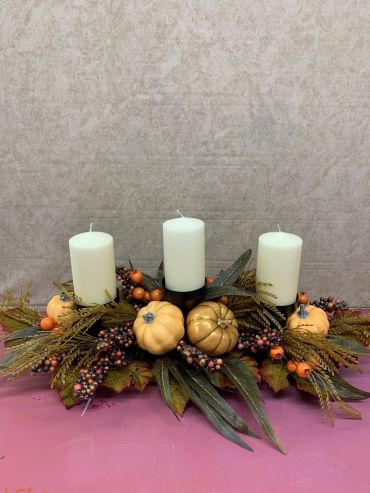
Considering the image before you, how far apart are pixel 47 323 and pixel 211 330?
0.28m

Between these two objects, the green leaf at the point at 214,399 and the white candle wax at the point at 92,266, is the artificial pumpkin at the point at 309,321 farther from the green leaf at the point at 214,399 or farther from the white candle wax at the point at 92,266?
the white candle wax at the point at 92,266

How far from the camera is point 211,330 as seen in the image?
659 mm

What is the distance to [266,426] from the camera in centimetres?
58

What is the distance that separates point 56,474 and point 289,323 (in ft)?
1.35

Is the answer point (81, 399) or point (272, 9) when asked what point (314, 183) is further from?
point (81, 399)

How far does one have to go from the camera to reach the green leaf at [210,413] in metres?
0.58

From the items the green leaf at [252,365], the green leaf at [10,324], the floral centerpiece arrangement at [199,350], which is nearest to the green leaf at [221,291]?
the floral centerpiece arrangement at [199,350]

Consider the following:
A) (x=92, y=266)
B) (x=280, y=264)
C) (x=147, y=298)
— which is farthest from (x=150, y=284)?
(x=280, y=264)

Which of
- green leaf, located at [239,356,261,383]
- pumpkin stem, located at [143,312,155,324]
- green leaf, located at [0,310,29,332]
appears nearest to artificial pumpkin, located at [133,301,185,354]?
pumpkin stem, located at [143,312,155,324]

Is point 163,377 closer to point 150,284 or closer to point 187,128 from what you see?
point 150,284

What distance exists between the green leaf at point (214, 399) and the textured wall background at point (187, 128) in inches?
12.7

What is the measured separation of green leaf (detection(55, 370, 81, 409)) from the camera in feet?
2.11

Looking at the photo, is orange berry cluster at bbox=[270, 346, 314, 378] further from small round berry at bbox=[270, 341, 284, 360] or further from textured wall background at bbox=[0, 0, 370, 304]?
textured wall background at bbox=[0, 0, 370, 304]

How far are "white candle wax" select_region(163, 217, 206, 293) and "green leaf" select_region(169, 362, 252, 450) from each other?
0.13 metres
